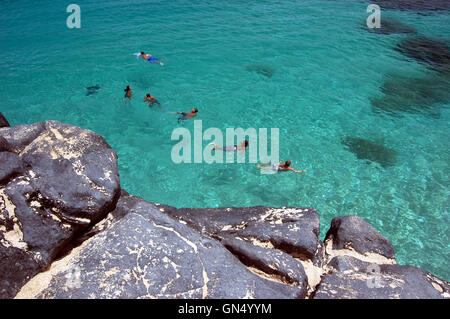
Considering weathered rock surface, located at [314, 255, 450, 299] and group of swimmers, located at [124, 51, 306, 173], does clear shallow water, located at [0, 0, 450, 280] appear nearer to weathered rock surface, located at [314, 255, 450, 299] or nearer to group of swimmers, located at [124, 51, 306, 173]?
group of swimmers, located at [124, 51, 306, 173]

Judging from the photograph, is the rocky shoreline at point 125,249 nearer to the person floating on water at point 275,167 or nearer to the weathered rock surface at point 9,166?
the weathered rock surface at point 9,166

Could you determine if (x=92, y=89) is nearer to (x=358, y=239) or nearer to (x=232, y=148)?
(x=232, y=148)

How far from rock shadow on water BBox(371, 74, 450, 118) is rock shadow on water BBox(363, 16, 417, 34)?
5138 mm

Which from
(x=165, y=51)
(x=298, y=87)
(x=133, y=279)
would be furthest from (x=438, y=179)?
(x=165, y=51)

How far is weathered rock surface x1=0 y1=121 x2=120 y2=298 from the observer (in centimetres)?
344

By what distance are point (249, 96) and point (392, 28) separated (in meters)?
11.7

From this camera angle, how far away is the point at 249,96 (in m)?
10.8

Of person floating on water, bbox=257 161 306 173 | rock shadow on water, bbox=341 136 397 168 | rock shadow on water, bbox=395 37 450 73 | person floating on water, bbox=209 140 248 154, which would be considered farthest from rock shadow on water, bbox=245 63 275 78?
rock shadow on water, bbox=395 37 450 73

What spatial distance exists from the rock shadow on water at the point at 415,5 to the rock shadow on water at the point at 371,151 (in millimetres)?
16159

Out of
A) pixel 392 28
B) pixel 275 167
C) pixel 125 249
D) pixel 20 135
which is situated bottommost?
pixel 275 167

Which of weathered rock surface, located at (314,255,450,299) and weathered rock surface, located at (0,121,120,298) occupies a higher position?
weathered rock surface, located at (0,121,120,298)

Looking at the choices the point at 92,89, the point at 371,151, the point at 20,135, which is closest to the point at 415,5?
the point at 371,151
